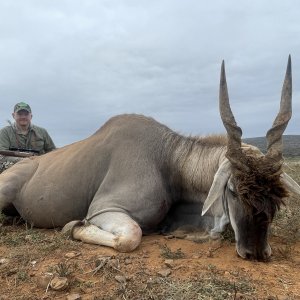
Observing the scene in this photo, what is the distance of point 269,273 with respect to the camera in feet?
13.5

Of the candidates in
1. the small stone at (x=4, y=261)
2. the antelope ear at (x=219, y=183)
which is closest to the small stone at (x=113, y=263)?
the small stone at (x=4, y=261)

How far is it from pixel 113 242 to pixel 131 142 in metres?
1.64

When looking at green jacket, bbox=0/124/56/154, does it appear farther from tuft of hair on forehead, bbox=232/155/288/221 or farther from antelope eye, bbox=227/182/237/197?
Answer: tuft of hair on forehead, bbox=232/155/288/221

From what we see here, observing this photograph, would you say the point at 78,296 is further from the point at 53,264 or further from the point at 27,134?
the point at 27,134

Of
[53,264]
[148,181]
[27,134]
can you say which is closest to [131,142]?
[148,181]

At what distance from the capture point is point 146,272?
4105 mm

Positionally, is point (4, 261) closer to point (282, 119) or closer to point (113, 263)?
point (113, 263)

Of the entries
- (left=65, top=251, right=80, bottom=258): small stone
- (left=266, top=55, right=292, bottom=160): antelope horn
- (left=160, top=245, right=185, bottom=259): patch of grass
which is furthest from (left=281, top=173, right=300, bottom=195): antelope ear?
(left=65, top=251, right=80, bottom=258): small stone

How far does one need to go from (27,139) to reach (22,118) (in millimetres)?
479

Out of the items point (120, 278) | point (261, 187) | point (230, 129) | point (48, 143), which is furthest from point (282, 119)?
point (48, 143)

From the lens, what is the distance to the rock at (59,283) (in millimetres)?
3779

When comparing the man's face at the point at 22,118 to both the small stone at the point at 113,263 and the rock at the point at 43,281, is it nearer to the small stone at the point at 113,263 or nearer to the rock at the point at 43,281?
the small stone at the point at 113,263

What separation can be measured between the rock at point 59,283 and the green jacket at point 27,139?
21.4 ft

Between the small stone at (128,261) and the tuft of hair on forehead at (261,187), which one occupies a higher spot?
the tuft of hair on forehead at (261,187)
